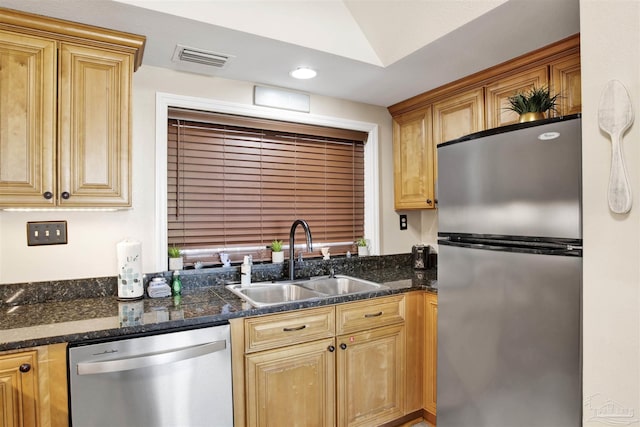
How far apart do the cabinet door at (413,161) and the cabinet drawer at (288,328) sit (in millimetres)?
1245

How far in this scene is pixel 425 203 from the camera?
2801 millimetres

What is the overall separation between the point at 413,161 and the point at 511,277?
1532mm

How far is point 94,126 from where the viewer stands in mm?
1816

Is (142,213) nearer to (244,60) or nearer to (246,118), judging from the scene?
(246,118)

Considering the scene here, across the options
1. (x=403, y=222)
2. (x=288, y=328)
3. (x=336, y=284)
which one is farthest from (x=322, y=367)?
(x=403, y=222)

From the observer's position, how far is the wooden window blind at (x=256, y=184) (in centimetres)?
237

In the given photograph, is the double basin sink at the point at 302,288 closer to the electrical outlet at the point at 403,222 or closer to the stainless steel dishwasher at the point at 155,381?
the stainless steel dishwasher at the point at 155,381

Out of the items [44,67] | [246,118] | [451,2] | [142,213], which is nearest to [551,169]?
[451,2]

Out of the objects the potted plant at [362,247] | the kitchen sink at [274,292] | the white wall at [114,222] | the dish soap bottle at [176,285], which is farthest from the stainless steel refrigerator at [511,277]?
the white wall at [114,222]

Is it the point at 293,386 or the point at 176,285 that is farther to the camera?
the point at 176,285

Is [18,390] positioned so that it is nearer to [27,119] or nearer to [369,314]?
[27,119]
